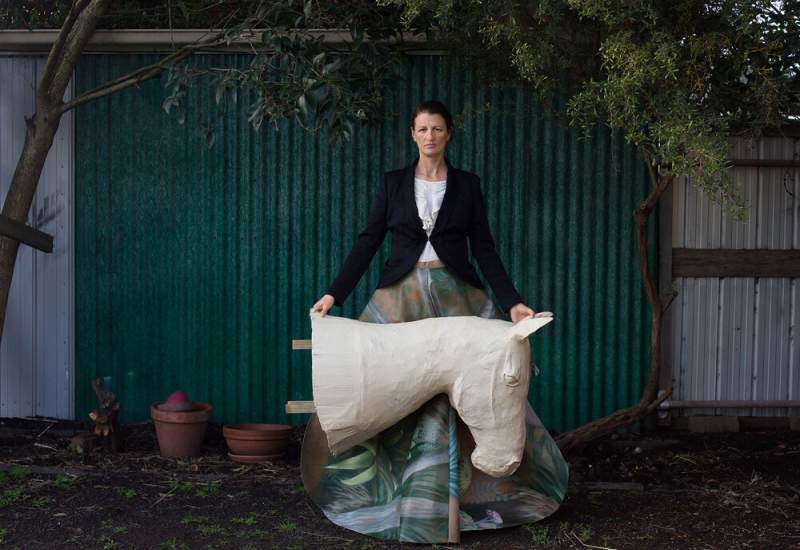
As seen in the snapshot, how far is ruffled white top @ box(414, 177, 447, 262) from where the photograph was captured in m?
4.66

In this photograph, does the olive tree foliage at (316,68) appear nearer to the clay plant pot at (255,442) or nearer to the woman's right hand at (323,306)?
the woman's right hand at (323,306)

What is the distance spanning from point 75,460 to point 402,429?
2.53m

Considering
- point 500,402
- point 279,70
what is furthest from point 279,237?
point 500,402

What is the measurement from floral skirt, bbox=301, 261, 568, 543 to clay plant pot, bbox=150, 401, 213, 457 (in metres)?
1.58

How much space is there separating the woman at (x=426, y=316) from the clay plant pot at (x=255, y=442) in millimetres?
1335

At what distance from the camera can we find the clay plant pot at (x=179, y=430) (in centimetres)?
607

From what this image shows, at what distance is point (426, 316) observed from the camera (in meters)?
4.67

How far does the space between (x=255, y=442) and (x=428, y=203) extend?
2.25 m

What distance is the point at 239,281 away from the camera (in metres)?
6.90

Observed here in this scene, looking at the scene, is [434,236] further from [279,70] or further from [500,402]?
[279,70]

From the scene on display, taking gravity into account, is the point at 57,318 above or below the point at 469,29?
below

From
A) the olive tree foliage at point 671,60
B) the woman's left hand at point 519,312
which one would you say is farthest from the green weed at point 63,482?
the olive tree foliage at point 671,60

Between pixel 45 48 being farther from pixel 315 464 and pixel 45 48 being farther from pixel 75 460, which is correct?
pixel 315 464

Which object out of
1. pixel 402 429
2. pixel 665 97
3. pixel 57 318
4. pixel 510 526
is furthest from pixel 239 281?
pixel 665 97
